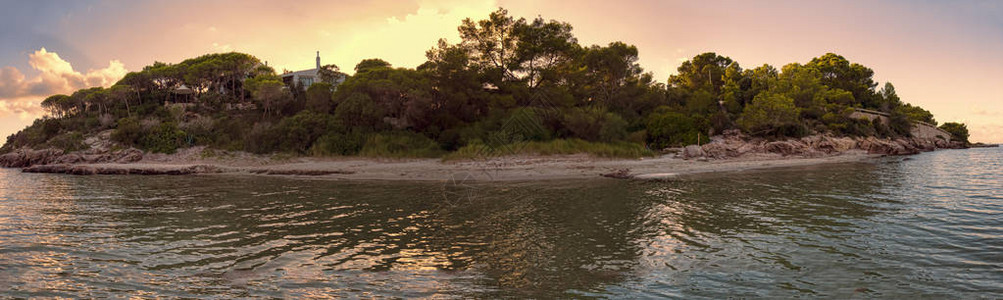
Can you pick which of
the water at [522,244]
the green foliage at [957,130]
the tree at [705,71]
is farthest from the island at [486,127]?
the green foliage at [957,130]

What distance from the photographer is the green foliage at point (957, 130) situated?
95.0m

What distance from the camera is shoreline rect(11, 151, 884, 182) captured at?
102 ft

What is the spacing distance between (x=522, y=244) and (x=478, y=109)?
1327 inches

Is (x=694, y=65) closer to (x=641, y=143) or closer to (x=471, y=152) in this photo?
(x=641, y=143)

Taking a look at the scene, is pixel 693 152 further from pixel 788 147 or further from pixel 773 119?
pixel 773 119

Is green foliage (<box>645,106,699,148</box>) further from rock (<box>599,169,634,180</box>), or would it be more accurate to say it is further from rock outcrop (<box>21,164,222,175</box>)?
rock outcrop (<box>21,164,222,175</box>)

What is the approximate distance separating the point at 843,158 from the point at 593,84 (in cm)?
2580

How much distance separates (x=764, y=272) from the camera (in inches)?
364

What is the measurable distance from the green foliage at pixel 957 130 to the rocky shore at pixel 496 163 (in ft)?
201

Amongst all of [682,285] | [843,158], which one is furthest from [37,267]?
[843,158]

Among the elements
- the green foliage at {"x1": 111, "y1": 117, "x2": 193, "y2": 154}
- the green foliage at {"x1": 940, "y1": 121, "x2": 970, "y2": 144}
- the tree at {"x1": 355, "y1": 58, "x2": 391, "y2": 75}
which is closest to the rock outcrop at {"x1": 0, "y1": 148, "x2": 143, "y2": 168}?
the green foliage at {"x1": 111, "y1": 117, "x2": 193, "y2": 154}

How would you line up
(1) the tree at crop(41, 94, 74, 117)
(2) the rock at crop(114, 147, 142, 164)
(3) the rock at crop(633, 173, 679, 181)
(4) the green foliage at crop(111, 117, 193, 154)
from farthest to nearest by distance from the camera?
(1) the tree at crop(41, 94, 74, 117)
(4) the green foliage at crop(111, 117, 193, 154)
(2) the rock at crop(114, 147, 142, 164)
(3) the rock at crop(633, 173, 679, 181)

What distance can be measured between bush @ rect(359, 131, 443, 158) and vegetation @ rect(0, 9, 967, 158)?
0.11 meters

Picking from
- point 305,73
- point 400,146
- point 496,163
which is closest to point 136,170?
point 400,146
